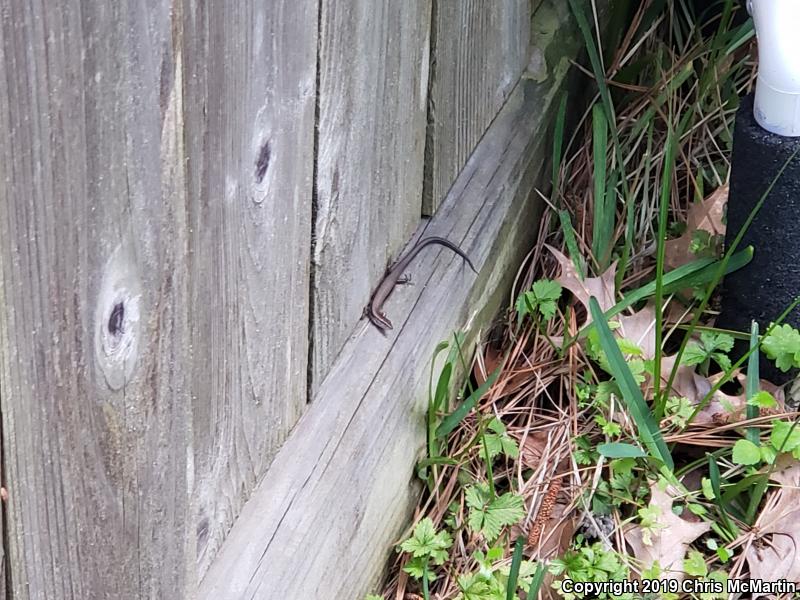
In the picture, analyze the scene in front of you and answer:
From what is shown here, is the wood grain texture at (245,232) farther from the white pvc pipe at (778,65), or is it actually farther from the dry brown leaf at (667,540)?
the white pvc pipe at (778,65)

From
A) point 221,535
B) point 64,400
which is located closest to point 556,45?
point 221,535

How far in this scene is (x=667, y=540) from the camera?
71.3 inches

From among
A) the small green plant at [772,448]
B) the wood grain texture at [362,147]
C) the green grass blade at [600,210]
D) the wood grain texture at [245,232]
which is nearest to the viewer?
the wood grain texture at [245,232]

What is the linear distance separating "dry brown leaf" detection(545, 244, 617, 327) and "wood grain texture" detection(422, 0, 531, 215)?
1.01ft

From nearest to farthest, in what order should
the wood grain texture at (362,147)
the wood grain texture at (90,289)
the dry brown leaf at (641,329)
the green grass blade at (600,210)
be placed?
the wood grain texture at (90,289) → the wood grain texture at (362,147) → the dry brown leaf at (641,329) → the green grass blade at (600,210)

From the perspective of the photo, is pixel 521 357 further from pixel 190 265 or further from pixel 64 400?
pixel 64 400

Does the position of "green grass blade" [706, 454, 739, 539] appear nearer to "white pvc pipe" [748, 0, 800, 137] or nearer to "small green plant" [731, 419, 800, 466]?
"small green plant" [731, 419, 800, 466]

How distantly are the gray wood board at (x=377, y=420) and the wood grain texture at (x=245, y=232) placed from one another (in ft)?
0.17

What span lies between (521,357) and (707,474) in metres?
0.41

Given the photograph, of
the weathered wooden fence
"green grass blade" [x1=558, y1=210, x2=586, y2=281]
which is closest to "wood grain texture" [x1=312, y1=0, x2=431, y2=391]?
the weathered wooden fence

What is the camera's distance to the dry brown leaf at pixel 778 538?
1.80m

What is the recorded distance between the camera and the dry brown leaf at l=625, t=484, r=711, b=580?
5.90ft

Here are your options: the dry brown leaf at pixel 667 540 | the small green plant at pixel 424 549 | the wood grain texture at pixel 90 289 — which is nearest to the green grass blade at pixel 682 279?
the dry brown leaf at pixel 667 540

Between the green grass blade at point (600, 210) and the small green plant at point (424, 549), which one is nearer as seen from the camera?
the small green plant at point (424, 549)
